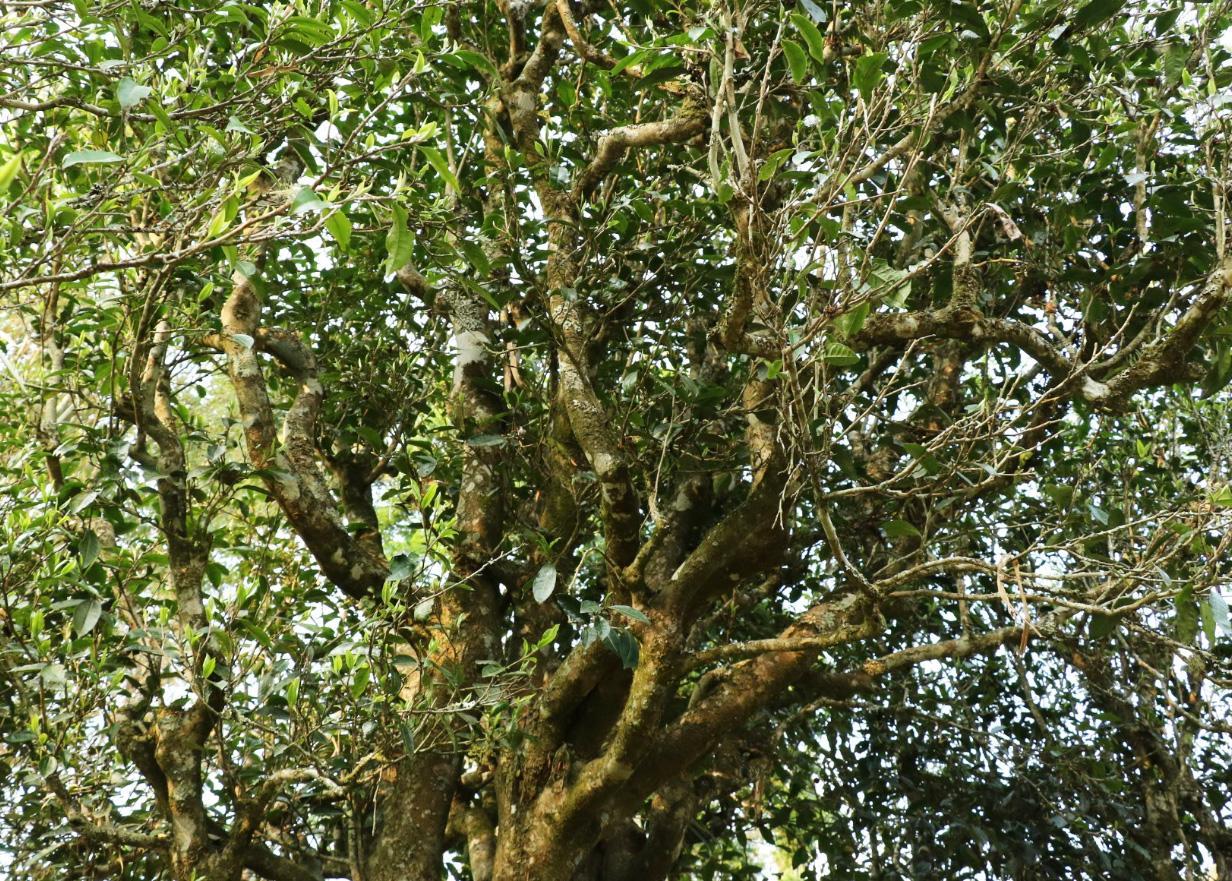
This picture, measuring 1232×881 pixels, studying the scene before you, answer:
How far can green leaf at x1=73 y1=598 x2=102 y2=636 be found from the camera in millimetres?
2977

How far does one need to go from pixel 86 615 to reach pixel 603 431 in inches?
66.7

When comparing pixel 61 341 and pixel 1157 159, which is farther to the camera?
pixel 1157 159

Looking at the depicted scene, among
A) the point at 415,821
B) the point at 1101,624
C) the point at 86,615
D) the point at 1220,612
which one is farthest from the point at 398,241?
the point at 415,821

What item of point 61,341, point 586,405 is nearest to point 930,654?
point 586,405

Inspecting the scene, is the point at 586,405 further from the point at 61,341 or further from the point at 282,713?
the point at 61,341

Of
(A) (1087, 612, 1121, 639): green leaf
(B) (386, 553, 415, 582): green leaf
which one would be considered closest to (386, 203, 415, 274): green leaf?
(B) (386, 553, 415, 582): green leaf

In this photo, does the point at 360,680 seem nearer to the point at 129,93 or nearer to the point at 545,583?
the point at 545,583

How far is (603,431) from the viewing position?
3.67m

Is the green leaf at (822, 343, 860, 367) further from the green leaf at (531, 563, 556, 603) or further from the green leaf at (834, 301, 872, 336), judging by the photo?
the green leaf at (531, 563, 556, 603)

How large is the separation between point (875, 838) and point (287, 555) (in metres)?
3.22

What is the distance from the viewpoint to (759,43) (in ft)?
13.0

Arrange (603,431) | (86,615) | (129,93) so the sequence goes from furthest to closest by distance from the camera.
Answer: (603,431), (86,615), (129,93)

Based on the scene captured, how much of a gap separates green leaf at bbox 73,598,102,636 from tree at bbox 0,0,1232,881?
3 cm

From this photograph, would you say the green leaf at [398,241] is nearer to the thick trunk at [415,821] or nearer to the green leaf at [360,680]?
the green leaf at [360,680]
